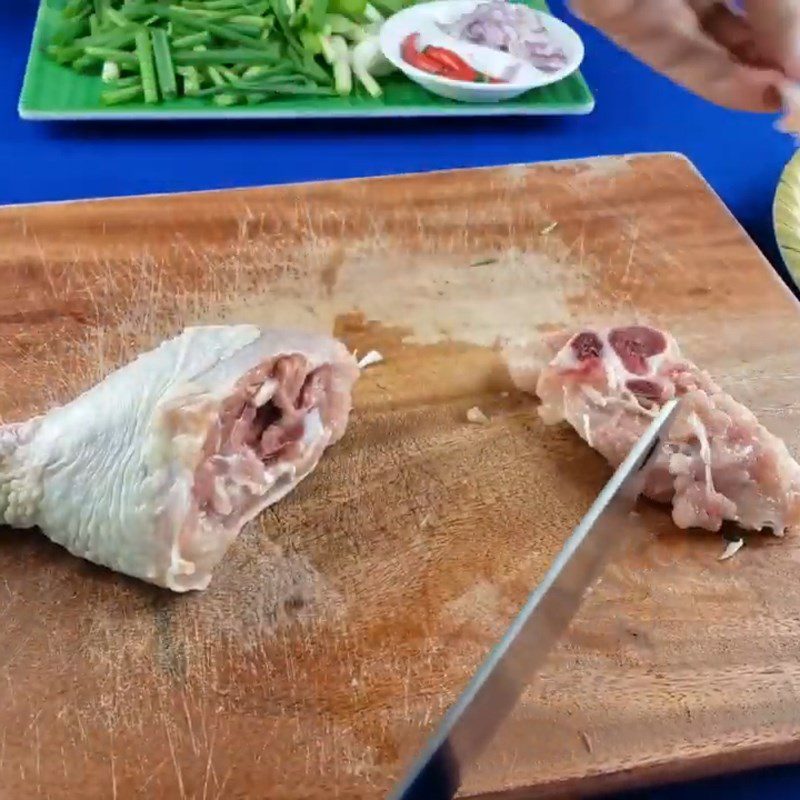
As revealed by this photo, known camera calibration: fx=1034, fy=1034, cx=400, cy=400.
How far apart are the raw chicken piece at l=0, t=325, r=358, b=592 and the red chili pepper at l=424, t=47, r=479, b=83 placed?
46.1 inches

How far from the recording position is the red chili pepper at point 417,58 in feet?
8.09

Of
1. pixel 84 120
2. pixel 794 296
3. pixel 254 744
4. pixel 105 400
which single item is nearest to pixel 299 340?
pixel 105 400

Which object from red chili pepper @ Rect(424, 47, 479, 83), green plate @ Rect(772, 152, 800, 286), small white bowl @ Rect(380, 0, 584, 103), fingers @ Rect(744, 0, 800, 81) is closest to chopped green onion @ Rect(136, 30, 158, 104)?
small white bowl @ Rect(380, 0, 584, 103)

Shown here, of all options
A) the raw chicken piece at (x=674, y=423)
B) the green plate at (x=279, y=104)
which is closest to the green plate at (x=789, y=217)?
the raw chicken piece at (x=674, y=423)

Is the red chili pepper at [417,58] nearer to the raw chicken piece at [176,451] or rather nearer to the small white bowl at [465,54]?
the small white bowl at [465,54]

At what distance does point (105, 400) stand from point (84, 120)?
3.85ft

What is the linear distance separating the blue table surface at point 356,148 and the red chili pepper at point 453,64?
0.35ft

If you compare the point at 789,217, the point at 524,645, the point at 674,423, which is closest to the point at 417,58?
the point at 789,217

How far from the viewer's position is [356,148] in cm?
239

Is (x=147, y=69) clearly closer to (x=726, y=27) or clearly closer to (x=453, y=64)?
(x=453, y=64)

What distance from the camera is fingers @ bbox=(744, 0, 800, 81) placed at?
1067mm

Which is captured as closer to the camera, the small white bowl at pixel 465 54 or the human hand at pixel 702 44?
the human hand at pixel 702 44

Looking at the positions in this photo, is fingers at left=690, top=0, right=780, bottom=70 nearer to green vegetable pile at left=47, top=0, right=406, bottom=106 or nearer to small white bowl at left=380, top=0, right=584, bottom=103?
small white bowl at left=380, top=0, right=584, bottom=103

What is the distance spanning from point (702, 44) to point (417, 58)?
1.38 meters
